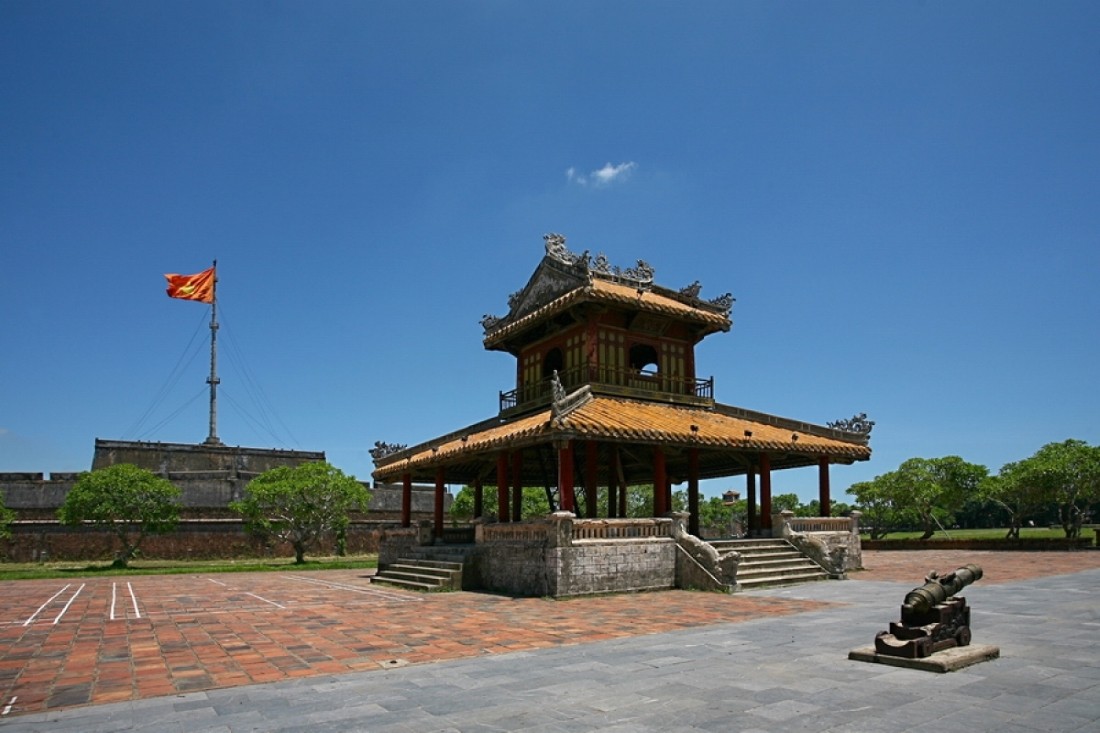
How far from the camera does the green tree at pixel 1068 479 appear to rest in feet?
93.5

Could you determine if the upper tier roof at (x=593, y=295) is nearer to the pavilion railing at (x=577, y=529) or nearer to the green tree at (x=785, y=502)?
the pavilion railing at (x=577, y=529)

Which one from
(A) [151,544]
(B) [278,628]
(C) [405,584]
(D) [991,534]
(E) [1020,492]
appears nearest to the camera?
(B) [278,628]

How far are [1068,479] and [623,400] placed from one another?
20.5 m

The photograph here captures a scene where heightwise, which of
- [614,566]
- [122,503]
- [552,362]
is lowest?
[614,566]

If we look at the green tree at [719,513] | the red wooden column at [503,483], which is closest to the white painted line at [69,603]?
the red wooden column at [503,483]

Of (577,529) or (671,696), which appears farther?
(577,529)

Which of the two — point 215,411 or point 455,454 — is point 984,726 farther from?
point 215,411

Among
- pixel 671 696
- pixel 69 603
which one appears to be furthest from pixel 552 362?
pixel 671 696

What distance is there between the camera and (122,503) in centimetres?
3189

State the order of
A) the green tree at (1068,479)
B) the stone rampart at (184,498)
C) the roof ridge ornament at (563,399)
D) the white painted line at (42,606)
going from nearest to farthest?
the white painted line at (42,606) → the roof ridge ornament at (563,399) → the green tree at (1068,479) → the stone rampart at (184,498)

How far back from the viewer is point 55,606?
16203 millimetres

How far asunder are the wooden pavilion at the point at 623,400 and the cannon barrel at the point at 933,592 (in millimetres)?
9137

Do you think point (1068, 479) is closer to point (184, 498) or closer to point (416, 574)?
point (416, 574)

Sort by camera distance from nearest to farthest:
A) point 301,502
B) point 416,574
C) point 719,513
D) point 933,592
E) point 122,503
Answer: point 933,592 → point 416,574 → point 122,503 → point 301,502 → point 719,513
